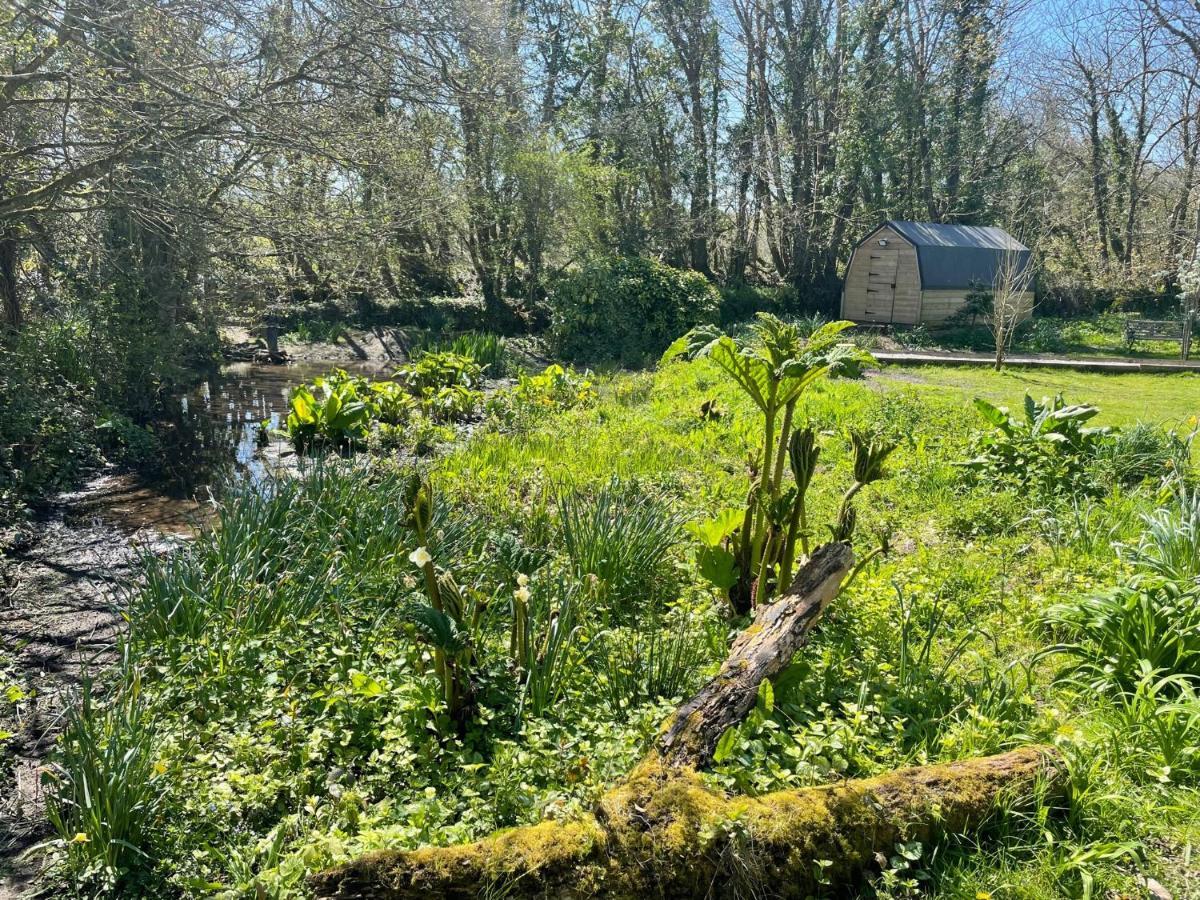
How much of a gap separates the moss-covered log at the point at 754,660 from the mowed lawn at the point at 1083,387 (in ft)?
24.8

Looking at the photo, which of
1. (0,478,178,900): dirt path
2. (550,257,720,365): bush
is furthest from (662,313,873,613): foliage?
(550,257,720,365): bush

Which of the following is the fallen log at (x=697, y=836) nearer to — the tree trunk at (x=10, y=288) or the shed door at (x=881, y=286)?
the tree trunk at (x=10, y=288)

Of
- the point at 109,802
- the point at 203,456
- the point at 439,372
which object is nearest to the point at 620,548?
the point at 109,802

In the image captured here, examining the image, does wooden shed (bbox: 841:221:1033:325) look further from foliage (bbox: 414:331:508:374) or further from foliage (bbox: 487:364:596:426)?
foliage (bbox: 487:364:596:426)

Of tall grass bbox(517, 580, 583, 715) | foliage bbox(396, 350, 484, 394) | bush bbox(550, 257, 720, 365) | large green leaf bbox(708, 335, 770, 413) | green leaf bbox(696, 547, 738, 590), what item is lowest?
tall grass bbox(517, 580, 583, 715)

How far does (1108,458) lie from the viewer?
637 centimetres

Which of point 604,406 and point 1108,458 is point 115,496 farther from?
point 1108,458

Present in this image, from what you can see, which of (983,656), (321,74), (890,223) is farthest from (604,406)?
(890,223)

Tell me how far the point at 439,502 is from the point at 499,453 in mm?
2010

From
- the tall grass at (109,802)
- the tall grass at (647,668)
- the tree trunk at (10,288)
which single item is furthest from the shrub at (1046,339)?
the tall grass at (109,802)

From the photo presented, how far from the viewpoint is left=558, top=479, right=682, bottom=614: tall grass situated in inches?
174

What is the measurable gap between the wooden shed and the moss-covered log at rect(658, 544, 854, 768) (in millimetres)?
17810

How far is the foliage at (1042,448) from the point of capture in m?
6.28

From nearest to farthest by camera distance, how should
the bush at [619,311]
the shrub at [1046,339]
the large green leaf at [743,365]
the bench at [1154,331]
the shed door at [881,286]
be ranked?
the large green leaf at [743,365] < the bench at [1154,331] < the shrub at [1046,339] < the bush at [619,311] < the shed door at [881,286]
